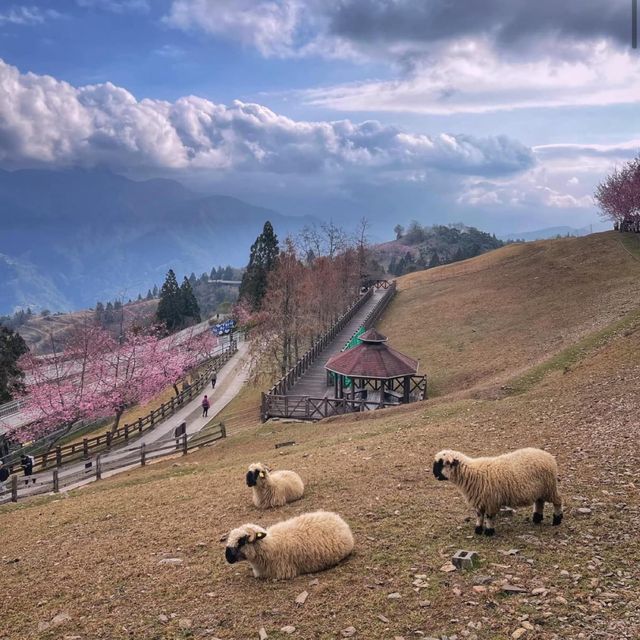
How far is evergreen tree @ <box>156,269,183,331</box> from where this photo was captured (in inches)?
3580

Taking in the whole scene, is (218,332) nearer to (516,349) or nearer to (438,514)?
(516,349)

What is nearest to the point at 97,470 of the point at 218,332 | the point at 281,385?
the point at 281,385

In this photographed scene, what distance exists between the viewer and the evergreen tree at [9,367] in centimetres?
4628

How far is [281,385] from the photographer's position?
34344mm

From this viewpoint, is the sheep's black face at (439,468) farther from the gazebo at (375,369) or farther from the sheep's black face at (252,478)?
the gazebo at (375,369)

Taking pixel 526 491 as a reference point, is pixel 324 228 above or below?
above

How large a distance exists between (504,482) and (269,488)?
17.2 feet

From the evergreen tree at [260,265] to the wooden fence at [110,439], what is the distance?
22.6 m

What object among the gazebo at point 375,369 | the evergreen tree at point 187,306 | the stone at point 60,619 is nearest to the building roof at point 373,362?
the gazebo at point 375,369

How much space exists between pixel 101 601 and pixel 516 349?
1216 inches

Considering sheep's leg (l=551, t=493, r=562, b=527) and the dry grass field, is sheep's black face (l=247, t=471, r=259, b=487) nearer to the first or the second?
the dry grass field

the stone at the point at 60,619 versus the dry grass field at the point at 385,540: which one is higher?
the dry grass field at the point at 385,540

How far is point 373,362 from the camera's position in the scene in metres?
29.3

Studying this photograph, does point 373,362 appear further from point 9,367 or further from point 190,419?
point 9,367
